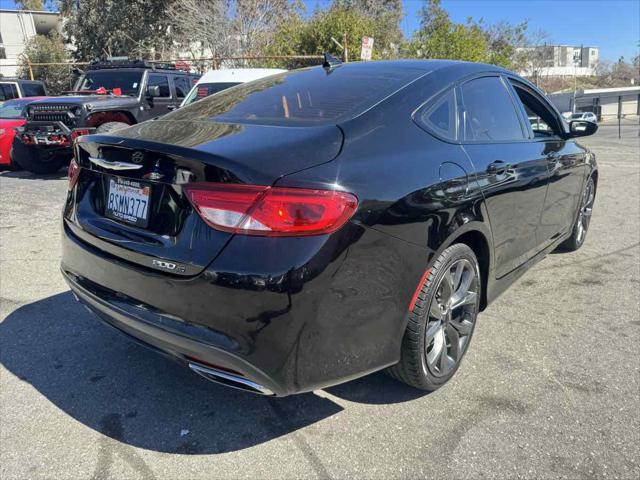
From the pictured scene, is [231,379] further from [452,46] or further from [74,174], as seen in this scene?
[452,46]

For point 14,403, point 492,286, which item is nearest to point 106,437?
point 14,403

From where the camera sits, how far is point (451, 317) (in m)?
2.93

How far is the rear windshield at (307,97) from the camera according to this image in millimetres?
2643

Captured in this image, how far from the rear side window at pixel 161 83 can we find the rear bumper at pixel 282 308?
325 inches

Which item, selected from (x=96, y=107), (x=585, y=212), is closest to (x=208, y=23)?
(x=96, y=107)

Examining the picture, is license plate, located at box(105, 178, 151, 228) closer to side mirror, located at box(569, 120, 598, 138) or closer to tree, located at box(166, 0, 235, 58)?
side mirror, located at box(569, 120, 598, 138)

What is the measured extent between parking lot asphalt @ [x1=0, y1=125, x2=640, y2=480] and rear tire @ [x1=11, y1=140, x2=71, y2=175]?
634 cm

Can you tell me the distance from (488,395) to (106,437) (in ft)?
6.46

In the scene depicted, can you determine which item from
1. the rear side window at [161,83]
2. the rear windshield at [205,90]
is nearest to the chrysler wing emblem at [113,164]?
the rear windshield at [205,90]

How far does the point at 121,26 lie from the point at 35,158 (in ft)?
75.0

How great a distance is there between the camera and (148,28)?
93.1 feet

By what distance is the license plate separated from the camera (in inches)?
90.7

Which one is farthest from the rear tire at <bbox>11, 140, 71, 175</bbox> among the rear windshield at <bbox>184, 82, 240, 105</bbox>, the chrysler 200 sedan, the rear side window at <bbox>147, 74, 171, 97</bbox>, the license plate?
the license plate

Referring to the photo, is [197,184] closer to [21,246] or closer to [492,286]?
[492,286]
